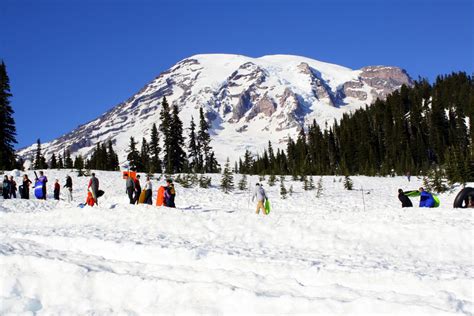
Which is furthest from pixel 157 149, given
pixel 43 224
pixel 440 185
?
pixel 43 224

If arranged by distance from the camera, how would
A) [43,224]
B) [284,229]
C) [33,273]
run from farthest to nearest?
[43,224]
[284,229]
[33,273]

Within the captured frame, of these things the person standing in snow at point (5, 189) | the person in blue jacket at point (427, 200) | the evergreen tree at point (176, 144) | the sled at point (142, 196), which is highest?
the evergreen tree at point (176, 144)

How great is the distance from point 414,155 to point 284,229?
88892mm

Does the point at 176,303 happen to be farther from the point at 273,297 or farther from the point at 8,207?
the point at 8,207

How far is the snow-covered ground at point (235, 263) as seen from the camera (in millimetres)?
6656

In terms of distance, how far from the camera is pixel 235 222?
14.6 meters

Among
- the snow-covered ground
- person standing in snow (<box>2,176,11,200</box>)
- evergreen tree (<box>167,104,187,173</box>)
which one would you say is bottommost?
the snow-covered ground

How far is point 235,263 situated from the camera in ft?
30.0

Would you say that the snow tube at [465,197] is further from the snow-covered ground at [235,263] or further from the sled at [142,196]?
the sled at [142,196]

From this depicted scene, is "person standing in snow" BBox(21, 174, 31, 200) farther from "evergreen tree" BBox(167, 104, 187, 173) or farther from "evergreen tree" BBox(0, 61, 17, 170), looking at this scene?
"evergreen tree" BBox(167, 104, 187, 173)

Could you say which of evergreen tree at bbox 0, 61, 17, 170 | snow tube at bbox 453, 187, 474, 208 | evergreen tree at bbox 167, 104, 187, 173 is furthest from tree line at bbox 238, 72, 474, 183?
snow tube at bbox 453, 187, 474, 208

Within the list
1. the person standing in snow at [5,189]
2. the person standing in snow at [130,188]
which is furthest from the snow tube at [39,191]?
the person standing in snow at [130,188]

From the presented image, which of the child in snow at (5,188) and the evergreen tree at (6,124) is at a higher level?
the evergreen tree at (6,124)

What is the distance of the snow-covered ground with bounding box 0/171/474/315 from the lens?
666 cm
